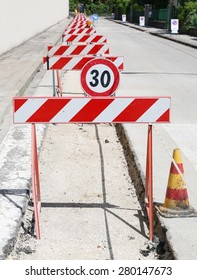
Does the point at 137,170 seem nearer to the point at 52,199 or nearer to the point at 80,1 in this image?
the point at 52,199

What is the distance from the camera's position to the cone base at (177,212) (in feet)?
17.1

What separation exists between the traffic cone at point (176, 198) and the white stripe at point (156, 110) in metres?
0.53

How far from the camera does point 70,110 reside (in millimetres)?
5051

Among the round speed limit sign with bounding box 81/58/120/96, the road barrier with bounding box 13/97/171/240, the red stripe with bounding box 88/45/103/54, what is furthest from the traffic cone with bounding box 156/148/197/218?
the red stripe with bounding box 88/45/103/54

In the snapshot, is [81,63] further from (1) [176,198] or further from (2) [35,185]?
(1) [176,198]

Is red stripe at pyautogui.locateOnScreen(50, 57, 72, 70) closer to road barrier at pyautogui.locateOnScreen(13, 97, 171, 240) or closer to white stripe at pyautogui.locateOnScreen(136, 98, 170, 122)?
road barrier at pyautogui.locateOnScreen(13, 97, 171, 240)

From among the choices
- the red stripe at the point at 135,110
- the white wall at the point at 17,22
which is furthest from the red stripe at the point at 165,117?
the white wall at the point at 17,22

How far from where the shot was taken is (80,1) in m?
123

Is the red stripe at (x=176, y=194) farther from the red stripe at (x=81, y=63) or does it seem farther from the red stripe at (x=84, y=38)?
the red stripe at (x=84, y=38)

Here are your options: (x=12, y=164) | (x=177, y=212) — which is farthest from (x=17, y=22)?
(x=177, y=212)

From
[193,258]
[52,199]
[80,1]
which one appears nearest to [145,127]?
[52,199]

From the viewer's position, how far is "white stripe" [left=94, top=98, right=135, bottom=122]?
5020 mm

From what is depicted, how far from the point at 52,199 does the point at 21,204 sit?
1.89 feet

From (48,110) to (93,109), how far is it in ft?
1.38
